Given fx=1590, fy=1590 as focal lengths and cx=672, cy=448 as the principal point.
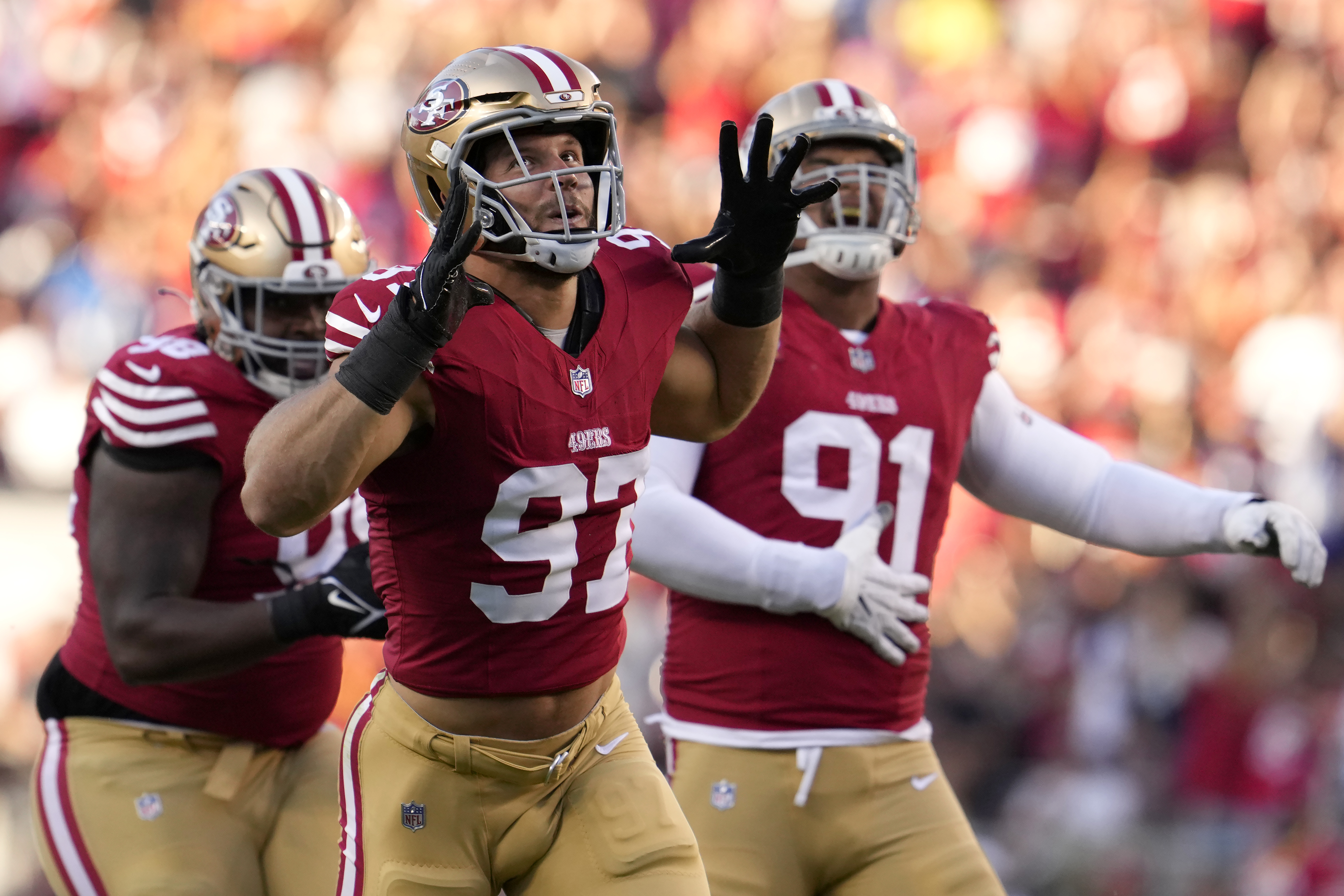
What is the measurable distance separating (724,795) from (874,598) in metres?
0.45

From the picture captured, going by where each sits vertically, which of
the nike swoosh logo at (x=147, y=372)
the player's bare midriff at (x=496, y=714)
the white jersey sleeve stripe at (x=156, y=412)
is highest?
the nike swoosh logo at (x=147, y=372)

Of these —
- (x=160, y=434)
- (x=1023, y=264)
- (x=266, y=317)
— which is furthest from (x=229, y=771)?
(x=1023, y=264)

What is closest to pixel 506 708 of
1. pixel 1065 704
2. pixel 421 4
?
pixel 1065 704

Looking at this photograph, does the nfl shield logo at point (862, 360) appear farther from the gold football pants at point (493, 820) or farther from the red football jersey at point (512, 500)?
the gold football pants at point (493, 820)

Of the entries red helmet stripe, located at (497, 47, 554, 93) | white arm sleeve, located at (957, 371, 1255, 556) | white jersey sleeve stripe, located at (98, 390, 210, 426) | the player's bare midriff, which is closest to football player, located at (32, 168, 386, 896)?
white jersey sleeve stripe, located at (98, 390, 210, 426)

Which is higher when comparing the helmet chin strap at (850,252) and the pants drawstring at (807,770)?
the helmet chin strap at (850,252)

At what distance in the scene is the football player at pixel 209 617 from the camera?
2.87 meters

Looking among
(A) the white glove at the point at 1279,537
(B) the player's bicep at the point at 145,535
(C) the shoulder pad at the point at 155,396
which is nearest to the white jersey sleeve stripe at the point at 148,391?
(C) the shoulder pad at the point at 155,396

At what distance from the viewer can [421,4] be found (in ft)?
27.3

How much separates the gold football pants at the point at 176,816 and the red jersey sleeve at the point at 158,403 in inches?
22.7

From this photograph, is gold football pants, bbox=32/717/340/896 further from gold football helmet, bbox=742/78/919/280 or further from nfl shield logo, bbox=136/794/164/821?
gold football helmet, bbox=742/78/919/280

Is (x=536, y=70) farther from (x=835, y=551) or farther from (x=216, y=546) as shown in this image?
(x=216, y=546)

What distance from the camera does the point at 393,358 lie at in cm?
198

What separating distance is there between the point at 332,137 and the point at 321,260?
5.06 metres
